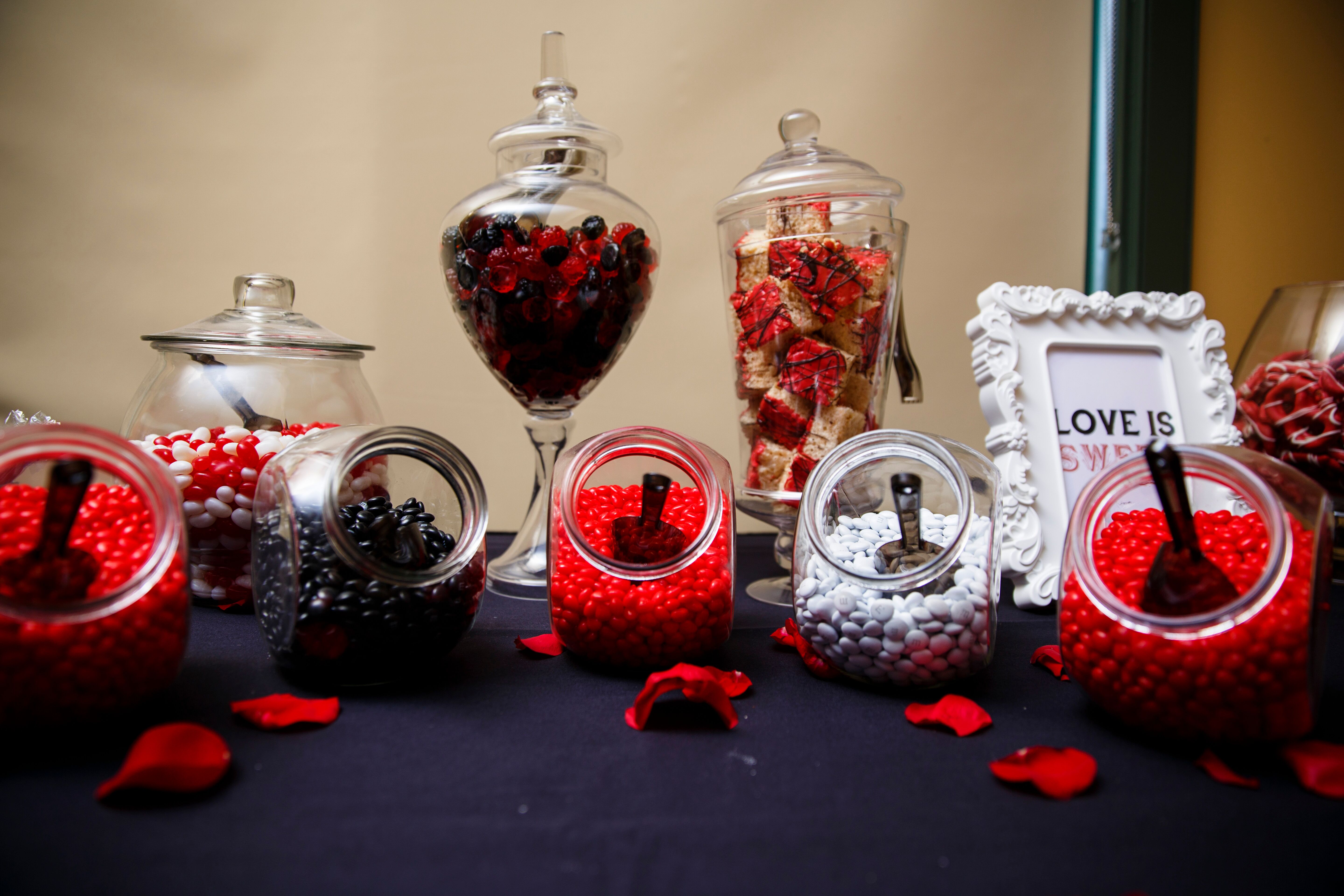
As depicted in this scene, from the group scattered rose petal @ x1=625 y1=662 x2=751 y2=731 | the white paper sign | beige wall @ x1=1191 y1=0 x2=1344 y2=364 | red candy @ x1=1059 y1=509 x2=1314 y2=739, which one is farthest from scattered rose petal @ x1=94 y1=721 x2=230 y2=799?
beige wall @ x1=1191 y1=0 x2=1344 y2=364

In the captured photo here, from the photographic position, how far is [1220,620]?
0.51 meters

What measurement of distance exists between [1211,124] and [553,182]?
1341 mm

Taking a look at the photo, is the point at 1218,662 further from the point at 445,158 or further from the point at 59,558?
the point at 445,158

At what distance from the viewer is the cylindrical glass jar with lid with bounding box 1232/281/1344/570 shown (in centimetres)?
100

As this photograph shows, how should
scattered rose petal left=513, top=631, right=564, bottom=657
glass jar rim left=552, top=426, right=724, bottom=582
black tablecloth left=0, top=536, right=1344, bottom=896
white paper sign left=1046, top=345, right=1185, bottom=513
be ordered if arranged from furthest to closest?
white paper sign left=1046, top=345, right=1185, bottom=513, scattered rose petal left=513, top=631, right=564, bottom=657, glass jar rim left=552, top=426, right=724, bottom=582, black tablecloth left=0, top=536, right=1344, bottom=896

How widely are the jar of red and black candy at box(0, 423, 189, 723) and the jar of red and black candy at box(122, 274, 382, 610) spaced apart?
0.27 m

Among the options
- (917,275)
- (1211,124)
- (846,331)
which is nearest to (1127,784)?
(846,331)

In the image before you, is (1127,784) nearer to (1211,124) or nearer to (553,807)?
(553,807)

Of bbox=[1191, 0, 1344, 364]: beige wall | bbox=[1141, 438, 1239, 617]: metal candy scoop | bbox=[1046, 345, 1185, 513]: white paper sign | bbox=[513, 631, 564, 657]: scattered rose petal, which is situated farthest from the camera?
bbox=[1191, 0, 1344, 364]: beige wall

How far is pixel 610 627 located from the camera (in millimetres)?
701

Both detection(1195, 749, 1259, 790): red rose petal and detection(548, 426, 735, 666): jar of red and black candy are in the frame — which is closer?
detection(1195, 749, 1259, 790): red rose petal

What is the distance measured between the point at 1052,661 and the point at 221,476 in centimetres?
92

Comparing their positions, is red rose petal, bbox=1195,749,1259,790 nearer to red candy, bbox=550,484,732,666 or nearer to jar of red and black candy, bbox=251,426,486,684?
red candy, bbox=550,484,732,666

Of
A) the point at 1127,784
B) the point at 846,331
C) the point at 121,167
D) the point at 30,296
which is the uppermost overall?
the point at 121,167
